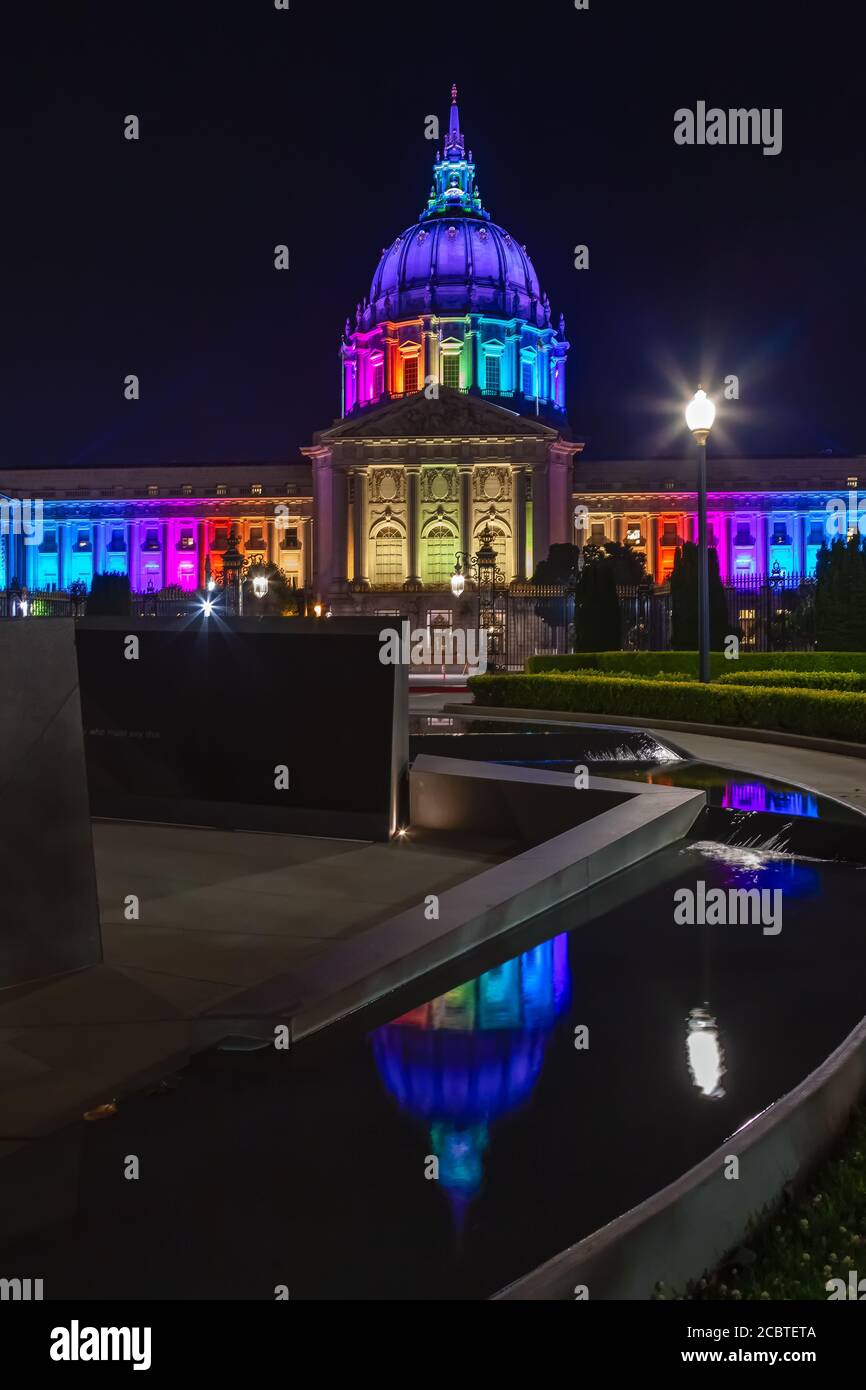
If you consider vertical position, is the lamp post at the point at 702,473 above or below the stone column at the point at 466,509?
below

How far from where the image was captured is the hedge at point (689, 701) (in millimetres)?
15727

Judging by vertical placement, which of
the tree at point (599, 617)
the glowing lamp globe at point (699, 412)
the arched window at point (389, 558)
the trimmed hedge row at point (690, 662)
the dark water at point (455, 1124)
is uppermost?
the arched window at point (389, 558)

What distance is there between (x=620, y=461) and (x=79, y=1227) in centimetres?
8393

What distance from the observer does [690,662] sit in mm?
25672

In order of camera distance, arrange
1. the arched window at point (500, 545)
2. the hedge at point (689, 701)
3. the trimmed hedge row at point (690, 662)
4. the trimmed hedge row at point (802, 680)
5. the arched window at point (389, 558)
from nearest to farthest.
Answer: the hedge at point (689, 701) → the trimmed hedge row at point (802, 680) → the trimmed hedge row at point (690, 662) → the arched window at point (500, 545) → the arched window at point (389, 558)

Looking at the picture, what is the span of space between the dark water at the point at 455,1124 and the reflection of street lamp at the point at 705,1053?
0.01 meters

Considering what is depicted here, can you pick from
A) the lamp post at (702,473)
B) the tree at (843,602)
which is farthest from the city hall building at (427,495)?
the lamp post at (702,473)

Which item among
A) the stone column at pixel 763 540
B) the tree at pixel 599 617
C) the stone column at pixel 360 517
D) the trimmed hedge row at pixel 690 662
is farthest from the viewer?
the stone column at pixel 763 540

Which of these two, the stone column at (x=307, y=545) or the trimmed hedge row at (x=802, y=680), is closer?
the trimmed hedge row at (x=802, y=680)

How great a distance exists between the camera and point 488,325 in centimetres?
9338

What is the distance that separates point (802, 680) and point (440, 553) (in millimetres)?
62700

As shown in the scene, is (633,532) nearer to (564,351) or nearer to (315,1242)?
(564,351)

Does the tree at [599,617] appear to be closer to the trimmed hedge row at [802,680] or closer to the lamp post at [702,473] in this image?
the trimmed hedge row at [802,680]
